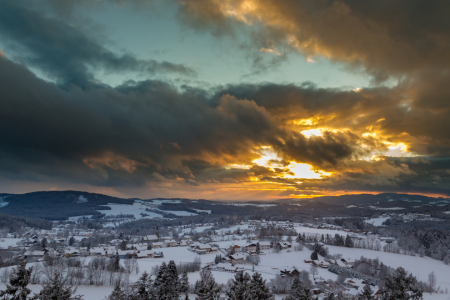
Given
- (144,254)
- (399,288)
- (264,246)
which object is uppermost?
(399,288)

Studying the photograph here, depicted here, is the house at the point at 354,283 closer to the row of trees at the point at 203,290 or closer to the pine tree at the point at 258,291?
the row of trees at the point at 203,290

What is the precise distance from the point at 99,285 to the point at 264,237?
288 ft

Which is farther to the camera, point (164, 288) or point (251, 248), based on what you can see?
point (251, 248)

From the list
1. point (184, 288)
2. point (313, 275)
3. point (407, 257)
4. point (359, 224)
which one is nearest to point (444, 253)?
point (407, 257)

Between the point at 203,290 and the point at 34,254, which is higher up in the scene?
the point at 203,290

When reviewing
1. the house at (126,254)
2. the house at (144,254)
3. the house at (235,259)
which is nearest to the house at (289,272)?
the house at (235,259)

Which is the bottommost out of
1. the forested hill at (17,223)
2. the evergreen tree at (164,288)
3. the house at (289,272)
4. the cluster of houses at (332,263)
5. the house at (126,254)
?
the forested hill at (17,223)

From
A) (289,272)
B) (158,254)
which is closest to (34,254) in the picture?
(158,254)

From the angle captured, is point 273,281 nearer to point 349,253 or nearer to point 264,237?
point 349,253

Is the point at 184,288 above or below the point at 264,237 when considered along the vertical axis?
above

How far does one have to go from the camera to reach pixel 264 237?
122m

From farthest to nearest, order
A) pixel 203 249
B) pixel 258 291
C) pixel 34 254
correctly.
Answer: pixel 203 249
pixel 34 254
pixel 258 291

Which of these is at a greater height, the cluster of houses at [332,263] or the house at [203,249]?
the cluster of houses at [332,263]

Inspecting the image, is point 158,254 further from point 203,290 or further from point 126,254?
point 203,290
